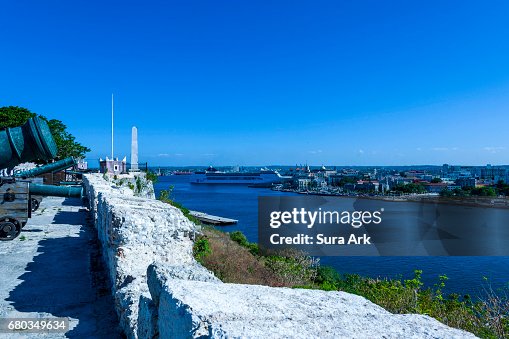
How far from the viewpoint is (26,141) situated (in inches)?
213

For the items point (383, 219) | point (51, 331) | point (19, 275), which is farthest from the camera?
point (383, 219)

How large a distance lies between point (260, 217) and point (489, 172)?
4714 centimetres

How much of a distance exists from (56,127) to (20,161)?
2643cm

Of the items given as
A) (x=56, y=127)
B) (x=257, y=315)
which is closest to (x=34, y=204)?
(x=257, y=315)

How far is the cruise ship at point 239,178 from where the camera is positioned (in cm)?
8500

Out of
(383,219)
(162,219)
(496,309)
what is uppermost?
(162,219)

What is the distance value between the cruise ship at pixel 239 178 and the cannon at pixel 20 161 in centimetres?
7729

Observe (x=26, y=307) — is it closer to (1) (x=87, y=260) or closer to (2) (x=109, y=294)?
(2) (x=109, y=294)

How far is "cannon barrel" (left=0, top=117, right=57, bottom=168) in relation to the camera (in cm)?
537

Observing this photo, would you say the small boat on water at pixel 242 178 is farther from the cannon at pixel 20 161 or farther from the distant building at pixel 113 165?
the cannon at pixel 20 161

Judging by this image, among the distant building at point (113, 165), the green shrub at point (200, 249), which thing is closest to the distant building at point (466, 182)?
A: the distant building at point (113, 165)

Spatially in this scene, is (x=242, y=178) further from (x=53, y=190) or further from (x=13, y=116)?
(x=53, y=190)

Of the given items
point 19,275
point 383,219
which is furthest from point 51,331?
point 383,219

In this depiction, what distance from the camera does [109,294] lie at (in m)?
3.71
